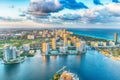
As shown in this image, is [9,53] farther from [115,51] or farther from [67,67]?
[115,51]

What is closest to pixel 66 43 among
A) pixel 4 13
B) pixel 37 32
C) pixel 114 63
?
pixel 37 32

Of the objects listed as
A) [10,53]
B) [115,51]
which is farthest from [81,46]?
[10,53]

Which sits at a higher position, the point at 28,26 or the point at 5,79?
the point at 28,26

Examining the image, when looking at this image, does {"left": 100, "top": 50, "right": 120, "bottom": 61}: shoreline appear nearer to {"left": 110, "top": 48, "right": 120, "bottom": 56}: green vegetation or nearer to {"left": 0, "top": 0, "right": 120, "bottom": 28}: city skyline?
{"left": 110, "top": 48, "right": 120, "bottom": 56}: green vegetation

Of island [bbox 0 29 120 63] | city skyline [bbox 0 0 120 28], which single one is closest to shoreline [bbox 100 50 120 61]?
island [bbox 0 29 120 63]

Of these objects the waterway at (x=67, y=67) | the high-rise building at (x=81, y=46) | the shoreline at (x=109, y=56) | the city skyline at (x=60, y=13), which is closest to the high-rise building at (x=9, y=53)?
the waterway at (x=67, y=67)

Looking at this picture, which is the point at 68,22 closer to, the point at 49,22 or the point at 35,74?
the point at 49,22

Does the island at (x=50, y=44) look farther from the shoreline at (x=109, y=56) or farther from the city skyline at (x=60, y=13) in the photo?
the city skyline at (x=60, y=13)
